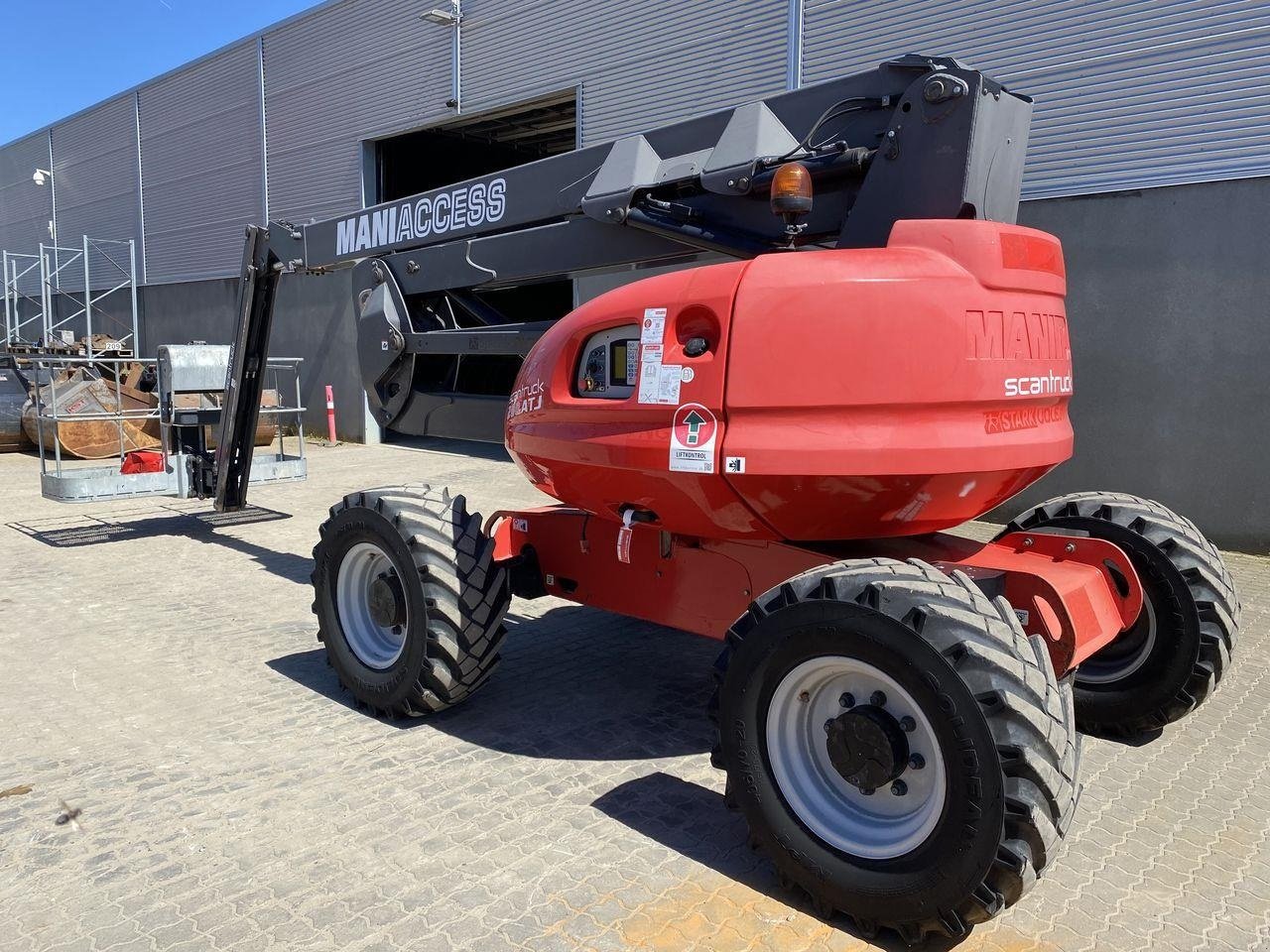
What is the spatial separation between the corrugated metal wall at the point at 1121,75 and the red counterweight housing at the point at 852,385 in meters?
6.66

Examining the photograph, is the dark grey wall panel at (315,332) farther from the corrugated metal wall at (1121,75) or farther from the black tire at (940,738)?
the black tire at (940,738)

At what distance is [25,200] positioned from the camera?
98.4ft

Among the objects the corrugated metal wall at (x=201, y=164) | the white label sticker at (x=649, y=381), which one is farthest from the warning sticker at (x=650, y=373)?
the corrugated metal wall at (x=201, y=164)

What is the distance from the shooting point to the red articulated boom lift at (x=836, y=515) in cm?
293

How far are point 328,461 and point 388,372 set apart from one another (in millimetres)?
10322

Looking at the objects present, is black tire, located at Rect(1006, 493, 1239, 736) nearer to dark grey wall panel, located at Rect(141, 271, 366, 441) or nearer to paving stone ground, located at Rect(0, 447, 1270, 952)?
paving stone ground, located at Rect(0, 447, 1270, 952)

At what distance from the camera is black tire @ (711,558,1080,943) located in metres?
2.75

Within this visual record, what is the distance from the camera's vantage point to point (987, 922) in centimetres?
310

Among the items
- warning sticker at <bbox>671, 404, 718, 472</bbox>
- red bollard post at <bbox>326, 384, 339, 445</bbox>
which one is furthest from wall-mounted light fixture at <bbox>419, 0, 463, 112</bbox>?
warning sticker at <bbox>671, 404, 718, 472</bbox>

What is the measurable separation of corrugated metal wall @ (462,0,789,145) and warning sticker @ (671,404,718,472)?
960cm

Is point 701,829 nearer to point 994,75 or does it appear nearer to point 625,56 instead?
point 994,75

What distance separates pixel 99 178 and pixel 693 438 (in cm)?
2775

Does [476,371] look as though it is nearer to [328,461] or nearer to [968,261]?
[968,261]

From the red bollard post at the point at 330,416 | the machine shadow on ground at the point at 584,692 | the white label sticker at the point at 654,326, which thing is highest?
the white label sticker at the point at 654,326
